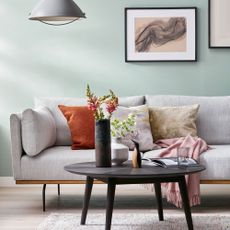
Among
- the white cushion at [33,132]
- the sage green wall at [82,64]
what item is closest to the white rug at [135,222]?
the white cushion at [33,132]

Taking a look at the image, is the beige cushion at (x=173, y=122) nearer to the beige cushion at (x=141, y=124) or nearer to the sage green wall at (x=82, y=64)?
the beige cushion at (x=141, y=124)

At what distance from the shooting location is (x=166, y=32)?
19.8 ft

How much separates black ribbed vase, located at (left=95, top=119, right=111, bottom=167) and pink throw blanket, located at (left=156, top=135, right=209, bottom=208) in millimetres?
820

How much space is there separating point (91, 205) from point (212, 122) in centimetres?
124

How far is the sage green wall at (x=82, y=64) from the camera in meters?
6.08

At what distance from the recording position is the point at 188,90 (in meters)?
6.09

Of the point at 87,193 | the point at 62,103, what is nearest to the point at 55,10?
the point at 62,103

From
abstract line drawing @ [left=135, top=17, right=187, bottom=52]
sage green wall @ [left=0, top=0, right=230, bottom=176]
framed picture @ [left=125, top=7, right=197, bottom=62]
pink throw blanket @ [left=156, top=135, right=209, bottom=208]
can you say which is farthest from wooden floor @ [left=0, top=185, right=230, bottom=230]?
abstract line drawing @ [left=135, top=17, right=187, bottom=52]

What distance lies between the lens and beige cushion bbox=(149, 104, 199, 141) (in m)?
5.40

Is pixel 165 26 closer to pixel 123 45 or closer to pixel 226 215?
pixel 123 45

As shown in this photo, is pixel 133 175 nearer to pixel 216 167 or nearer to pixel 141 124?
pixel 216 167

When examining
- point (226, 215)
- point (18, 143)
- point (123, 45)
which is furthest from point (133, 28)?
point (226, 215)

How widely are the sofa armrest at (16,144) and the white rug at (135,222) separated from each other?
1.61 feet

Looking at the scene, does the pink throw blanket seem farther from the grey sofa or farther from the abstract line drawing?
the abstract line drawing
